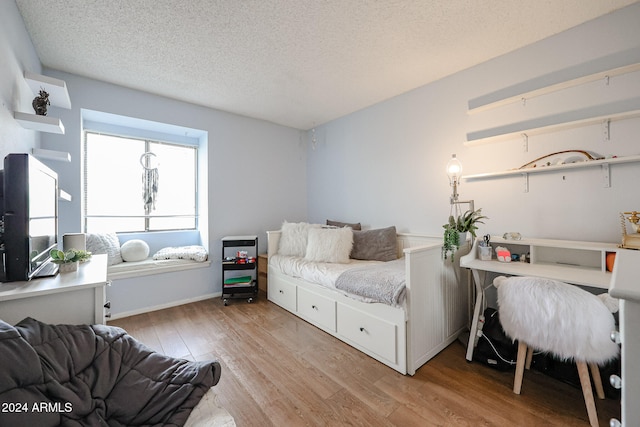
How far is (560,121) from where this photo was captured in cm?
194

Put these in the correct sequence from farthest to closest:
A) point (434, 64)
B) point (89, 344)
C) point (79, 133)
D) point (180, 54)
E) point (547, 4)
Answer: point (79, 133) → point (434, 64) → point (180, 54) → point (547, 4) → point (89, 344)

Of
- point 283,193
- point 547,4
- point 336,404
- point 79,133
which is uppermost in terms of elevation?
point 547,4

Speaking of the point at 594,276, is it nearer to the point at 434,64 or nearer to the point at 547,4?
the point at 547,4

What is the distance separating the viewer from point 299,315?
8.93 ft

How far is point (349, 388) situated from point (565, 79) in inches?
109

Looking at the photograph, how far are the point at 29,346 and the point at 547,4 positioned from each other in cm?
313

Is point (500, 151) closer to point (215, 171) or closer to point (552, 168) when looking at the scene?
point (552, 168)

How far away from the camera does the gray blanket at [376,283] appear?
Answer: 1.79 metres

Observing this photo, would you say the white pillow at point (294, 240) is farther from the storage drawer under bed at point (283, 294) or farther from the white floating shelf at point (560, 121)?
the white floating shelf at point (560, 121)

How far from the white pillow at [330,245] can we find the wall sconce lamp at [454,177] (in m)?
1.11

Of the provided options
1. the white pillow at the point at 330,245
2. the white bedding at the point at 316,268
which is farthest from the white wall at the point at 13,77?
the white pillow at the point at 330,245

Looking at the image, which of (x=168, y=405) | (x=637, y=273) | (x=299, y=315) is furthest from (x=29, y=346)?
(x=299, y=315)

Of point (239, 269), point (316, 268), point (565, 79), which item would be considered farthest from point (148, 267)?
point (565, 79)

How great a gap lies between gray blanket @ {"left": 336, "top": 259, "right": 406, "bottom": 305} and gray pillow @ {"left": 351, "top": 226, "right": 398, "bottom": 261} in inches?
15.1
